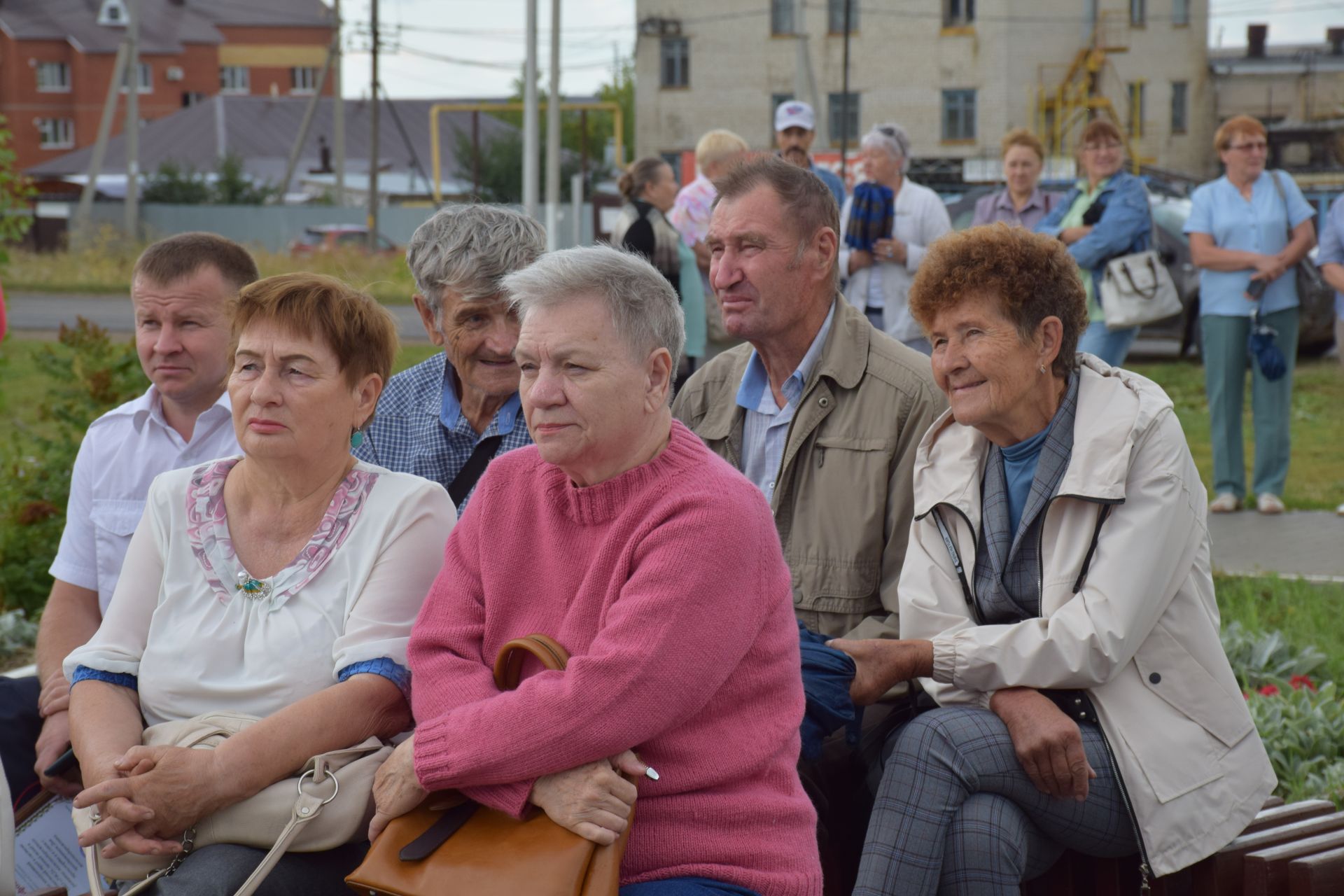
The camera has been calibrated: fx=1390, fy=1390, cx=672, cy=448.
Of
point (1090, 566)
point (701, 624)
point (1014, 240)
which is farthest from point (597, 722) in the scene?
point (1014, 240)

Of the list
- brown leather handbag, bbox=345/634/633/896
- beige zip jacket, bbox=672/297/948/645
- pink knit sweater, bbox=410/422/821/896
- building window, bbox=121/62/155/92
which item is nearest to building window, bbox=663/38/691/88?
building window, bbox=121/62/155/92

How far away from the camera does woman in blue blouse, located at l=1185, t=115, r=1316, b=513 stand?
25.6 feet

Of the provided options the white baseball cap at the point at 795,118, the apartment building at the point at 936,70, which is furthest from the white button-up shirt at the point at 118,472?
the apartment building at the point at 936,70

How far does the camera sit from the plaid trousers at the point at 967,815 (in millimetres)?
2820

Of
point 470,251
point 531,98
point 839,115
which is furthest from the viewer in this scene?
point 839,115

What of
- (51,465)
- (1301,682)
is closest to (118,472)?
(51,465)

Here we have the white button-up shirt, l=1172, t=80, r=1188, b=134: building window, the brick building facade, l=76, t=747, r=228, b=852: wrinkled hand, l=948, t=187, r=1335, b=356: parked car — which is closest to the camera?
l=76, t=747, r=228, b=852: wrinkled hand

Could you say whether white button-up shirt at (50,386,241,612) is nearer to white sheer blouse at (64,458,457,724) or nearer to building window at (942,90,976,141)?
white sheer blouse at (64,458,457,724)

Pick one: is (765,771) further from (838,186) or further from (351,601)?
(838,186)

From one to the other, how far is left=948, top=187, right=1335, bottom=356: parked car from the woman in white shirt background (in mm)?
6055

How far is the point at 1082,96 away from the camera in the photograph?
38.9m

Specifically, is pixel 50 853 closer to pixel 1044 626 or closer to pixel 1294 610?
pixel 1044 626

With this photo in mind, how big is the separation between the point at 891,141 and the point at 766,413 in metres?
4.20

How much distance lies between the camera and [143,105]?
71.5 meters
